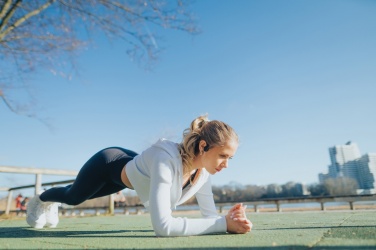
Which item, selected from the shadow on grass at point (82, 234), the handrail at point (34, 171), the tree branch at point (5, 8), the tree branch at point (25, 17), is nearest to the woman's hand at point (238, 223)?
the shadow on grass at point (82, 234)

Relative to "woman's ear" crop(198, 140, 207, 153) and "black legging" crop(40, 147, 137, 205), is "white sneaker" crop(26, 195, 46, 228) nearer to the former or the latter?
"black legging" crop(40, 147, 137, 205)

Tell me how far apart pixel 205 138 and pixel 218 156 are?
168 mm

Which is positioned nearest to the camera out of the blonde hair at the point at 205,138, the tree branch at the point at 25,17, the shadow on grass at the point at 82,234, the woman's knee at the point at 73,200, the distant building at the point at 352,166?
the blonde hair at the point at 205,138

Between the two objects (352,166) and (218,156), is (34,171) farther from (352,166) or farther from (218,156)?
(352,166)

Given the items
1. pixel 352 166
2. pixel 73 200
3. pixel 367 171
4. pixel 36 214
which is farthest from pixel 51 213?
pixel 352 166

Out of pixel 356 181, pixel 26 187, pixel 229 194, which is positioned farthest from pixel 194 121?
pixel 356 181

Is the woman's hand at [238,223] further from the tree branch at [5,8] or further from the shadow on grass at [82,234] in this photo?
the tree branch at [5,8]

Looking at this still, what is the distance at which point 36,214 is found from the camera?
9.92 feet

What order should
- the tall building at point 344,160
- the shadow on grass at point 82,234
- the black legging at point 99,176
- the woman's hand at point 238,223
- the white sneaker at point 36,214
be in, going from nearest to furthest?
the woman's hand at point 238,223 → the shadow on grass at point 82,234 → the black legging at point 99,176 → the white sneaker at point 36,214 → the tall building at point 344,160

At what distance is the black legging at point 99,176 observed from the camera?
8.39 ft

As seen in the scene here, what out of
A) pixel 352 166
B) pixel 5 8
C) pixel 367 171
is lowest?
Result: pixel 5 8

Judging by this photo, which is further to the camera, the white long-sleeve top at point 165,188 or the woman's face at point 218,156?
the woman's face at point 218,156

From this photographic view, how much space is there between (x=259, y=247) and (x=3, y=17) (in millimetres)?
6291

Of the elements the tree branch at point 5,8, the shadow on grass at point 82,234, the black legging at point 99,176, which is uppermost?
the tree branch at point 5,8
